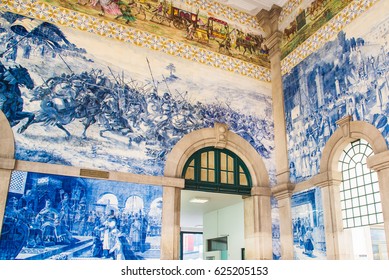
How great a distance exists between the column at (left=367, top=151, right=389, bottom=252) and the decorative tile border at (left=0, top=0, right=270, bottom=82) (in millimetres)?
4559

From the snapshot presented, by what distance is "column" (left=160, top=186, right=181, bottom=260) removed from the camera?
863cm

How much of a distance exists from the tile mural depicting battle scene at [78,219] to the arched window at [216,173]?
44.2 inches

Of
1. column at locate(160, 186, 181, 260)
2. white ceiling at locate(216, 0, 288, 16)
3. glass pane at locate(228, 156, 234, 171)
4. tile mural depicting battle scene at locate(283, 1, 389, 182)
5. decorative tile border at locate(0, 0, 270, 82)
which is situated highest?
white ceiling at locate(216, 0, 288, 16)

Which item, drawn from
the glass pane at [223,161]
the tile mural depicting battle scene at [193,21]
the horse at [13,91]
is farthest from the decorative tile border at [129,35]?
the glass pane at [223,161]

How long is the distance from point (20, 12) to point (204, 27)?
475 centimetres

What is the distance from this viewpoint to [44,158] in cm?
812

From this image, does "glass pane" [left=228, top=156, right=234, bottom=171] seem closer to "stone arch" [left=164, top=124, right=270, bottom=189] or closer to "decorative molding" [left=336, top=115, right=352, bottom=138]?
"stone arch" [left=164, top=124, right=270, bottom=189]

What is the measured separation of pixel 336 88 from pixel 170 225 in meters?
5.04

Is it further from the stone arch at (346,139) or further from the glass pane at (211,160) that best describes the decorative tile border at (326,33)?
the glass pane at (211,160)

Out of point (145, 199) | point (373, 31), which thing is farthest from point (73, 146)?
point (373, 31)

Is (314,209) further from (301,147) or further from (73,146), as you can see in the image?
(73,146)

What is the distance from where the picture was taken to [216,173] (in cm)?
1005

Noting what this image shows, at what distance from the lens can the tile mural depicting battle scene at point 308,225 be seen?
9.01 metres

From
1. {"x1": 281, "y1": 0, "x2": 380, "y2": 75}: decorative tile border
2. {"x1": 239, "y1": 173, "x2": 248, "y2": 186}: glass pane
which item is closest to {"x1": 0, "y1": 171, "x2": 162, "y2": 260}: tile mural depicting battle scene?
{"x1": 239, "y1": 173, "x2": 248, "y2": 186}: glass pane
